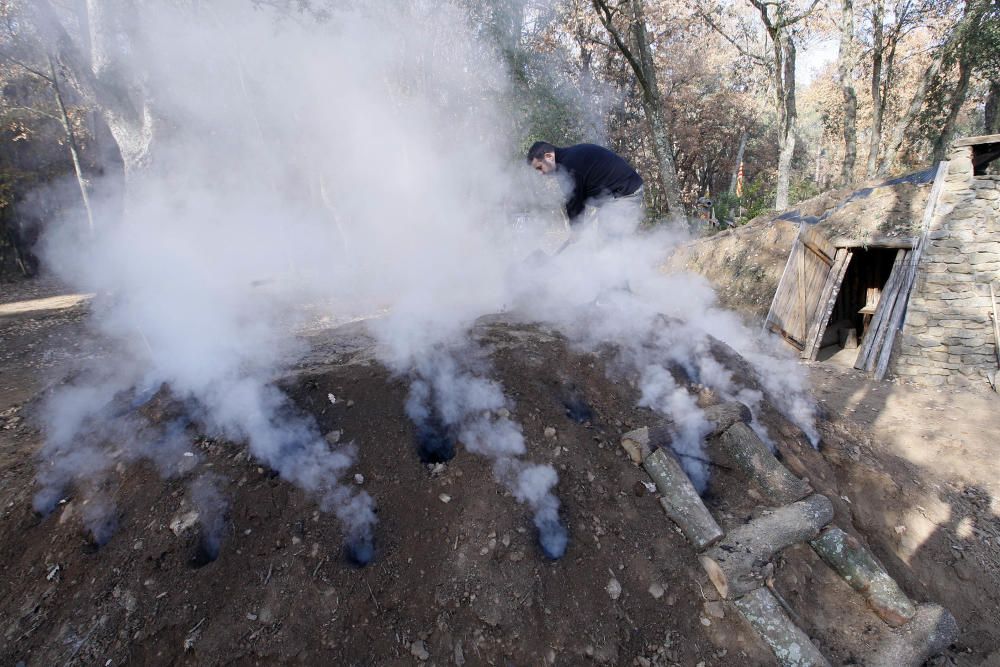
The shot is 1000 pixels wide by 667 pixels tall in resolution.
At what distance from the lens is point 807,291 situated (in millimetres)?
6492

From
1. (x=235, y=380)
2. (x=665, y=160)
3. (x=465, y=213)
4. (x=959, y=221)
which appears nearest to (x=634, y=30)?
(x=665, y=160)

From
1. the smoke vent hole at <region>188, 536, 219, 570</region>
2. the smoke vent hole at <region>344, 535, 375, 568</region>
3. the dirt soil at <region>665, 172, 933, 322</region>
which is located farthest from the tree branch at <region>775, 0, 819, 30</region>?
the smoke vent hole at <region>188, 536, 219, 570</region>

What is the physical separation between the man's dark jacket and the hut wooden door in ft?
11.6

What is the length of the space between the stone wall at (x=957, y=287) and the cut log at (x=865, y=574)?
173 inches

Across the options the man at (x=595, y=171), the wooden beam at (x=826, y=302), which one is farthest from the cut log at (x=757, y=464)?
the wooden beam at (x=826, y=302)

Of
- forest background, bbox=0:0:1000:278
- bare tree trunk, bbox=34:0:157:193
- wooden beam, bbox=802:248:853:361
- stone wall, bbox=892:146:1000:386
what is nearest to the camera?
Answer: stone wall, bbox=892:146:1000:386

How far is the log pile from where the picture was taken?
6.82 feet

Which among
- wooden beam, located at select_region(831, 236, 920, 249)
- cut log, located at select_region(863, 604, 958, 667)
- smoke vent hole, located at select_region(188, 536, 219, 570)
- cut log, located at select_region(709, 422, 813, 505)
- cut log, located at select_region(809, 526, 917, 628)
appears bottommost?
cut log, located at select_region(863, 604, 958, 667)

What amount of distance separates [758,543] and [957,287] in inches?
203

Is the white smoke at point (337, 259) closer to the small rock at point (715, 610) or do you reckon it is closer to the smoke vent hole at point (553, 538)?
the smoke vent hole at point (553, 538)

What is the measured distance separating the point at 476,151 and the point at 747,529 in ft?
28.1

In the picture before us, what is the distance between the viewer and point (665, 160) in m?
8.54

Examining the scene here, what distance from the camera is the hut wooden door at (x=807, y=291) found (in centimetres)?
635

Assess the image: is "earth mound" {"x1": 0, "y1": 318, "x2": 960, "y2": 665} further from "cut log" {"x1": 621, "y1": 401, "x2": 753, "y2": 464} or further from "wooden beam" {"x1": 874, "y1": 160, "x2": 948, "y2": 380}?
"wooden beam" {"x1": 874, "y1": 160, "x2": 948, "y2": 380}
